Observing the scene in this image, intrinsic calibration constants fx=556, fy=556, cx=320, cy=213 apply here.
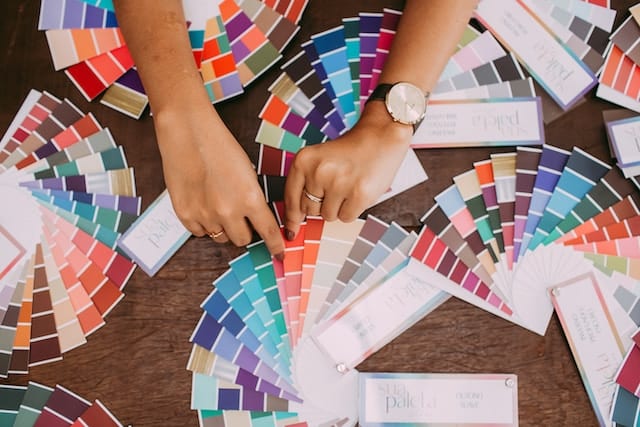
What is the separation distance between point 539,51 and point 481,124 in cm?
16

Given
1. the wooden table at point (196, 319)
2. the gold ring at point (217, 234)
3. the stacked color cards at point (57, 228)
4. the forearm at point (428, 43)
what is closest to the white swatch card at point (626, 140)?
the wooden table at point (196, 319)

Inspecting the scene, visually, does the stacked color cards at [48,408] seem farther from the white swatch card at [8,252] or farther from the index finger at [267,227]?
the index finger at [267,227]

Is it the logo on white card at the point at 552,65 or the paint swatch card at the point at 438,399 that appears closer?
the paint swatch card at the point at 438,399

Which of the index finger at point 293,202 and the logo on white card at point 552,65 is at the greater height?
the logo on white card at point 552,65

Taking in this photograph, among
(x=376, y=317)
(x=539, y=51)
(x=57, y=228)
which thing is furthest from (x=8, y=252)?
(x=539, y=51)

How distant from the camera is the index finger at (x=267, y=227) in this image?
73 cm

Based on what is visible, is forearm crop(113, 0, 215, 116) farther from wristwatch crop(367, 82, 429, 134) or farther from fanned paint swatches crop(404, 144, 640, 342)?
fanned paint swatches crop(404, 144, 640, 342)

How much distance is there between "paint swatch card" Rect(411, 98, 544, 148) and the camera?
2.71 ft

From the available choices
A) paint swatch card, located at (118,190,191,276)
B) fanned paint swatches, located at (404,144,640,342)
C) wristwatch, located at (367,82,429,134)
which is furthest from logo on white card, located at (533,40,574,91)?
paint swatch card, located at (118,190,191,276)

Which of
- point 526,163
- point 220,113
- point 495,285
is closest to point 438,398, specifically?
point 495,285

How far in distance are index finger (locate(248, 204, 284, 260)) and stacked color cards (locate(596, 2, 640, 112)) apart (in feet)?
1.73

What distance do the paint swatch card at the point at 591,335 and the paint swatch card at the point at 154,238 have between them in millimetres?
539

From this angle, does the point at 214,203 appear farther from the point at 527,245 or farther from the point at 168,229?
the point at 527,245

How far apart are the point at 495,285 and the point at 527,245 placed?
0.07 metres
